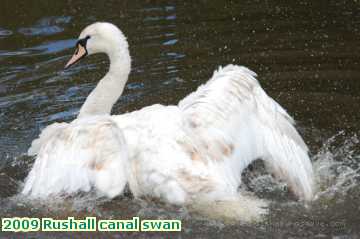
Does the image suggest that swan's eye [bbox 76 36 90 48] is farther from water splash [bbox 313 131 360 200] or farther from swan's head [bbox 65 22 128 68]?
water splash [bbox 313 131 360 200]

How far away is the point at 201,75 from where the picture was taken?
30.1 ft

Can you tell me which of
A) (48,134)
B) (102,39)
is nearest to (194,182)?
(48,134)

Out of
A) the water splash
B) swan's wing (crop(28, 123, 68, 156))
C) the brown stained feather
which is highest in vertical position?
swan's wing (crop(28, 123, 68, 156))

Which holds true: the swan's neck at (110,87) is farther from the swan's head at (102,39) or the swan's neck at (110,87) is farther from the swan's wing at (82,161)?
the swan's wing at (82,161)

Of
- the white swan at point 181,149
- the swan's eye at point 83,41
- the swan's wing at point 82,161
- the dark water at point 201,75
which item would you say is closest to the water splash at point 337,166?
the dark water at point 201,75

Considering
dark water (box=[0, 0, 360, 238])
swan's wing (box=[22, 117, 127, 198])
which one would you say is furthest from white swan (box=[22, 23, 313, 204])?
dark water (box=[0, 0, 360, 238])

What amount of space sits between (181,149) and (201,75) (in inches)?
137

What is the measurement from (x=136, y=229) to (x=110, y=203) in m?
0.31

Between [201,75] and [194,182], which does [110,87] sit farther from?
[201,75]

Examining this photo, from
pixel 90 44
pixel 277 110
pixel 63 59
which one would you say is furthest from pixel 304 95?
pixel 63 59

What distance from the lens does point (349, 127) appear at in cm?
769

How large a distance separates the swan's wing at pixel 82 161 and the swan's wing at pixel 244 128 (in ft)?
2.18

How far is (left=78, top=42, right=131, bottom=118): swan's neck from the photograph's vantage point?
7105 mm

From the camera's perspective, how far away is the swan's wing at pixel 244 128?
5.97 metres
